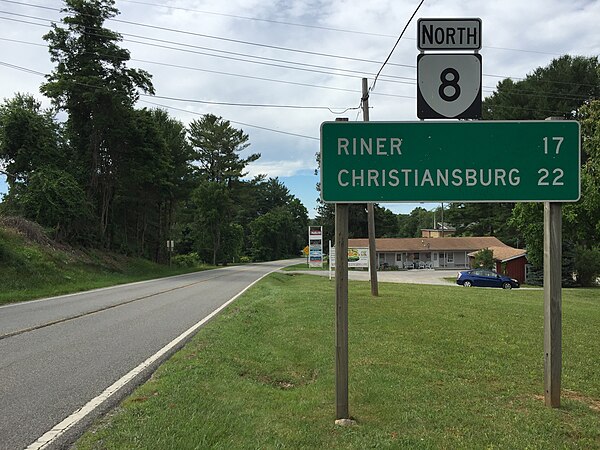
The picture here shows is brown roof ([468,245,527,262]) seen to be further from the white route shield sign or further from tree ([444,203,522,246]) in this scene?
the white route shield sign

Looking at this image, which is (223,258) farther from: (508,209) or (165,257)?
(508,209)

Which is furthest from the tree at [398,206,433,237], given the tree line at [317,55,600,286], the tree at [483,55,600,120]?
the tree at [483,55,600,120]

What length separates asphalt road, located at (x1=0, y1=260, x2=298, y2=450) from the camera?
16.3 ft

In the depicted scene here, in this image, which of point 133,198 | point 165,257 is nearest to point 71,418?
point 133,198

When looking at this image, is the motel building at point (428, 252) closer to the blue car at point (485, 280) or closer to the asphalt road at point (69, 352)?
the blue car at point (485, 280)

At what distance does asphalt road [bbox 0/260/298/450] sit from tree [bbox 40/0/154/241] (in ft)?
70.4

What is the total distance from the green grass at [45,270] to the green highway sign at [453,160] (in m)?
14.4

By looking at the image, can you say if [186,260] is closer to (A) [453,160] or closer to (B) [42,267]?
(B) [42,267]

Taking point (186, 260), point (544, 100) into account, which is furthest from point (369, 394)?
point (186, 260)

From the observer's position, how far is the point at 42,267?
22219 millimetres

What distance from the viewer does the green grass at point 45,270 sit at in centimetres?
1841

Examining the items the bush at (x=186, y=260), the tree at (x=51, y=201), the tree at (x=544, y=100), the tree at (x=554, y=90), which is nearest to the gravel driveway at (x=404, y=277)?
the tree at (x=544, y=100)

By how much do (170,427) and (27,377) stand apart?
308 centimetres

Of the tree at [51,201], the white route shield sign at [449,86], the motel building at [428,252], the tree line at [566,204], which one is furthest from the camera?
the motel building at [428,252]
